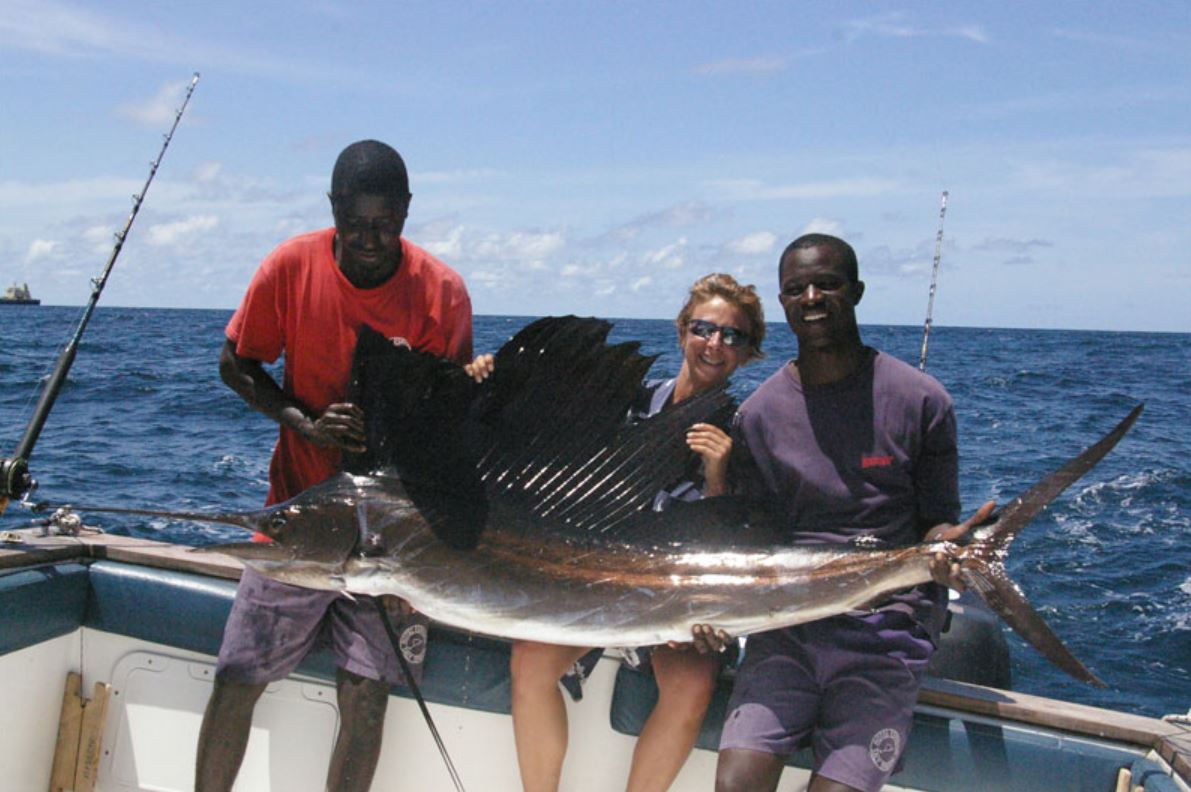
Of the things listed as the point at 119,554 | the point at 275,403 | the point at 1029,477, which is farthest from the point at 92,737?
the point at 1029,477

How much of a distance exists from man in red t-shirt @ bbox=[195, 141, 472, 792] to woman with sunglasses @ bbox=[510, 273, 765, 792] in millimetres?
327

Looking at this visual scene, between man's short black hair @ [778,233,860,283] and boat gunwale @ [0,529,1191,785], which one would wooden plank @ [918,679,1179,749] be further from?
man's short black hair @ [778,233,860,283]

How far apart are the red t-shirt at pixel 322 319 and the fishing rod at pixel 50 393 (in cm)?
67

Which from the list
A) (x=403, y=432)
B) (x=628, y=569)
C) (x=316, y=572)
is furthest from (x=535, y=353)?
(x=316, y=572)

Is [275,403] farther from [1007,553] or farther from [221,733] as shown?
[1007,553]

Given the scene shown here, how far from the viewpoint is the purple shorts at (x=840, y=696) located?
2104 millimetres

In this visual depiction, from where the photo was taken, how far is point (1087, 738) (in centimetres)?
229

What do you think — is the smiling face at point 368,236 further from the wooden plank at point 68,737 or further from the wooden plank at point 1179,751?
the wooden plank at point 1179,751

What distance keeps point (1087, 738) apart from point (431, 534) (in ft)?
4.82

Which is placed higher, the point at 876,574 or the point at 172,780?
the point at 876,574

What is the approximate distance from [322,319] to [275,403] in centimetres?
21

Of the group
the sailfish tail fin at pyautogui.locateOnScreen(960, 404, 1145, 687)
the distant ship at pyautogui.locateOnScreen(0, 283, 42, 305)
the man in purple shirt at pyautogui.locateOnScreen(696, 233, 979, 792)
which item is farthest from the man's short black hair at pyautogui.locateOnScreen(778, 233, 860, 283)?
the distant ship at pyautogui.locateOnScreen(0, 283, 42, 305)

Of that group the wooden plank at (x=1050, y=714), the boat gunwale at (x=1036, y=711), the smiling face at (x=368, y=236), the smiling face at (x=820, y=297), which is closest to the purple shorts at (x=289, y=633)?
the boat gunwale at (x=1036, y=711)

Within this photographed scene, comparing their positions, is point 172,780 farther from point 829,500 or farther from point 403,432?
point 829,500
